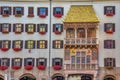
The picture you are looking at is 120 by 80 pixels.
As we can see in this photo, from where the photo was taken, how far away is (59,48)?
63625mm

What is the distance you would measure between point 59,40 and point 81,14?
5.58 metres

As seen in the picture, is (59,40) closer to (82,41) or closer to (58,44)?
(58,44)

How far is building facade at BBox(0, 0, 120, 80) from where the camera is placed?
62750mm

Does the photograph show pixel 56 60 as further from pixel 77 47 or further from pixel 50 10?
pixel 50 10

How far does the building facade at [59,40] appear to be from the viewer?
2470 inches

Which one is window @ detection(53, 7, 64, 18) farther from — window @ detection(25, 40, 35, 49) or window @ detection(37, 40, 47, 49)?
window @ detection(25, 40, 35, 49)

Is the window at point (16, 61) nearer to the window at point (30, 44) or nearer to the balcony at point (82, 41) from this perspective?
the window at point (30, 44)

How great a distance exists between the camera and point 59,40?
209 ft

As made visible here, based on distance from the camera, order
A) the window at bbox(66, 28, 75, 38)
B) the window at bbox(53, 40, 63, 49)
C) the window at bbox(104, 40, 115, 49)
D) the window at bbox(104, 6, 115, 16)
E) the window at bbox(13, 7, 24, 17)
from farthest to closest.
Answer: the window at bbox(13, 7, 24, 17), the window at bbox(104, 6, 115, 16), the window at bbox(66, 28, 75, 38), the window at bbox(53, 40, 63, 49), the window at bbox(104, 40, 115, 49)

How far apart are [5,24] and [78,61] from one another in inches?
533

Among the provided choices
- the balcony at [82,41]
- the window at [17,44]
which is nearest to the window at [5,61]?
the window at [17,44]

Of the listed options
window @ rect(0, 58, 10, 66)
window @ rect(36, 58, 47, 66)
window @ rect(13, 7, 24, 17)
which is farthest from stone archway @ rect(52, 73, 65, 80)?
window @ rect(13, 7, 24, 17)

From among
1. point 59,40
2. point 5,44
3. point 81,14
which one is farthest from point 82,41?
point 5,44

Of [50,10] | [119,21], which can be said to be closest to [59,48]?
[50,10]
